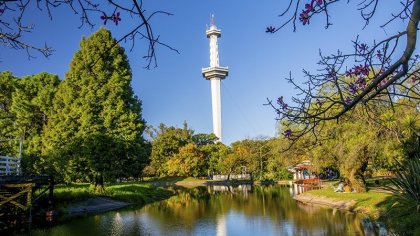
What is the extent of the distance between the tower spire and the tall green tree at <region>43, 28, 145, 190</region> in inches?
3139

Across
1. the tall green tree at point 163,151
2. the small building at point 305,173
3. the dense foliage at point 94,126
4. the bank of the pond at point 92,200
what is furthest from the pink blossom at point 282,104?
the tall green tree at point 163,151

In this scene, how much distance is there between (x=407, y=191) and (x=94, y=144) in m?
26.0

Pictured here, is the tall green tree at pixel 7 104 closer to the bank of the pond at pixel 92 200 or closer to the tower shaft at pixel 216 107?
the bank of the pond at pixel 92 200

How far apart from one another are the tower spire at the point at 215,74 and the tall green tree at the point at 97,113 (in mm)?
79737

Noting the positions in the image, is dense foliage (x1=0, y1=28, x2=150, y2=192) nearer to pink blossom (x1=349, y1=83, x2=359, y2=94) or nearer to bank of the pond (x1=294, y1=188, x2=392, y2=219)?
bank of the pond (x1=294, y1=188, x2=392, y2=219)

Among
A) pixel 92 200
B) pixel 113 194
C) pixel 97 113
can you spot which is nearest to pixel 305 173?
pixel 113 194

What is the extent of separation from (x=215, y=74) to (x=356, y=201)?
10201 cm

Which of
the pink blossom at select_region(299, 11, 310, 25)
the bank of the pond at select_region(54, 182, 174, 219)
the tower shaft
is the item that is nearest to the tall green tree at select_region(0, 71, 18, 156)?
the bank of the pond at select_region(54, 182, 174, 219)

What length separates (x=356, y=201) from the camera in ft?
84.3

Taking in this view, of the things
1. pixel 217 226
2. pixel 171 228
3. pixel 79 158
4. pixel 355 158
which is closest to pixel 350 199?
pixel 355 158

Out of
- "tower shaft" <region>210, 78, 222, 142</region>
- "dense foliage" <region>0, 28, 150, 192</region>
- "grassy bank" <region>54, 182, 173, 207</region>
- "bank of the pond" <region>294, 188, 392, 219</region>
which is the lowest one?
"bank of the pond" <region>294, 188, 392, 219</region>

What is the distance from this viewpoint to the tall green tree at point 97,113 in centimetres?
3469

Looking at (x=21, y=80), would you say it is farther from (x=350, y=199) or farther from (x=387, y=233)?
(x=387, y=233)

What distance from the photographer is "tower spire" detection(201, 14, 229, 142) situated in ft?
388
